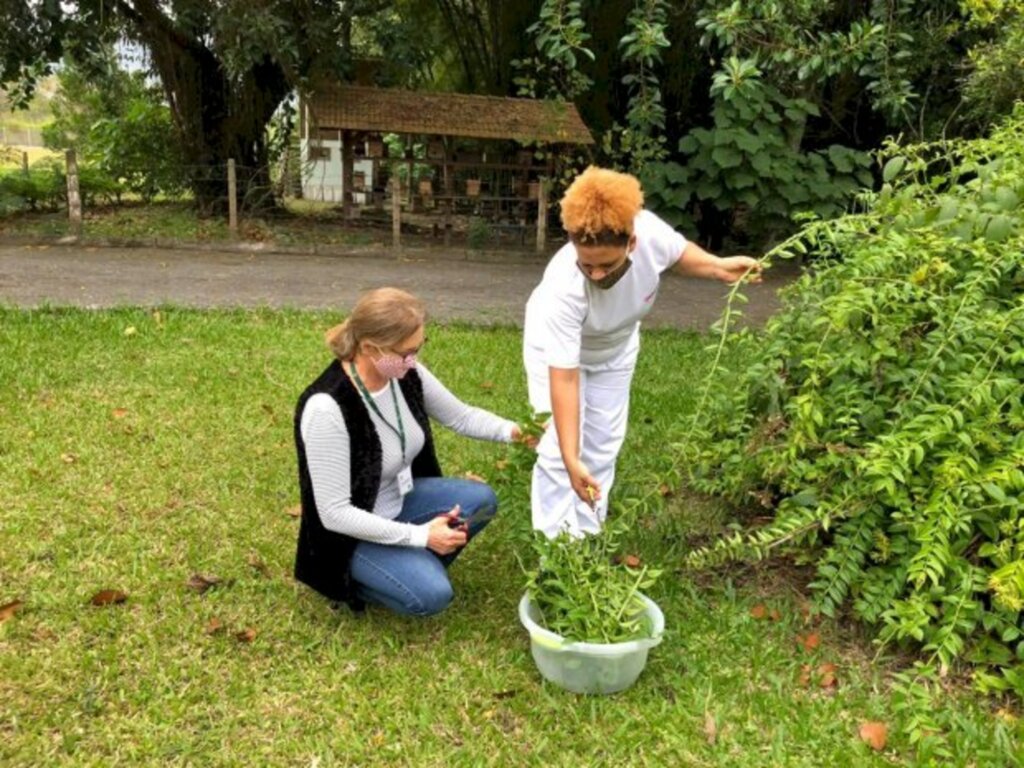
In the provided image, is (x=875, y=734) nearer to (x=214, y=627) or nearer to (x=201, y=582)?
(x=214, y=627)

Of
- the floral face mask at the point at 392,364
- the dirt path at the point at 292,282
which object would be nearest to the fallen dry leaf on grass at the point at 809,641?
the floral face mask at the point at 392,364

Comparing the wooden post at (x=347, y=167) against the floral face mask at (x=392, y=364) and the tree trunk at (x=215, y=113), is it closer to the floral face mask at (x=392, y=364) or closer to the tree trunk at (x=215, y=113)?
the tree trunk at (x=215, y=113)

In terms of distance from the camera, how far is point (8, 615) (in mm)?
2811

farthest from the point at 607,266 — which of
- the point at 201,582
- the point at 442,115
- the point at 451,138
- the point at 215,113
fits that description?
the point at 215,113

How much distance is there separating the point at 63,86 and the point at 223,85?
25.1 ft

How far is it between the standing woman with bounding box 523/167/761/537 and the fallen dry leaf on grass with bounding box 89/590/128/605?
1.43 m

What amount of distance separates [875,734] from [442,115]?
32.3 feet

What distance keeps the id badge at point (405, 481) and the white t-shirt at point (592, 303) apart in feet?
1.96

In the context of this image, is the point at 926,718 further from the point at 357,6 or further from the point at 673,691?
the point at 357,6

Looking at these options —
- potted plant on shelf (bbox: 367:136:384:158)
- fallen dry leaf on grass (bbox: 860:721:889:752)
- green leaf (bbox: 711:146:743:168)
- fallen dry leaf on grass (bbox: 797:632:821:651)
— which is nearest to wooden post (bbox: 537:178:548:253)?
potted plant on shelf (bbox: 367:136:384:158)

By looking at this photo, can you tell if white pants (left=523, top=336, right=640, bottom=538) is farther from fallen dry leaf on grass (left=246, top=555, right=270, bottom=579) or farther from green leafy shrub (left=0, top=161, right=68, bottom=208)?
green leafy shrub (left=0, top=161, right=68, bottom=208)

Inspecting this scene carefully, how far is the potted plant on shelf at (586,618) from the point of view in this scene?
98.0 inches

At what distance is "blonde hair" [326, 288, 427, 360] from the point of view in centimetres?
255

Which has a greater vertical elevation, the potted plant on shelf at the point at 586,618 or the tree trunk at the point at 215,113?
the tree trunk at the point at 215,113
